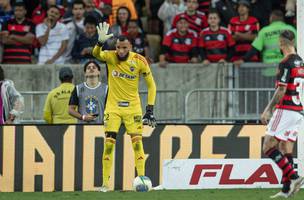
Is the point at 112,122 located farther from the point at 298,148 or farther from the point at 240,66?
the point at 240,66

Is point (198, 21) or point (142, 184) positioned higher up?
point (198, 21)

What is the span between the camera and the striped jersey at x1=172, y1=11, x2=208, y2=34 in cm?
2148

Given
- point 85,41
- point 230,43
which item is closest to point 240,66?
point 230,43

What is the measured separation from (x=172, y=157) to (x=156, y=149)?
0.89 ft

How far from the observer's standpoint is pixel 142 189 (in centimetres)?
1528

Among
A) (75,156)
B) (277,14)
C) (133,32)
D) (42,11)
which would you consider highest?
(42,11)

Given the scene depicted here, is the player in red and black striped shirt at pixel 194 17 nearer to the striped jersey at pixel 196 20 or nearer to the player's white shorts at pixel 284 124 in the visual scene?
the striped jersey at pixel 196 20

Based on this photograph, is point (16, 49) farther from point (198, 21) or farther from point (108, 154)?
point (108, 154)

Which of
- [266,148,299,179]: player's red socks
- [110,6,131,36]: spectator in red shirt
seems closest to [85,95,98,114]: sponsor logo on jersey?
[266,148,299,179]: player's red socks

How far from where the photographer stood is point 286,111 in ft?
47.6

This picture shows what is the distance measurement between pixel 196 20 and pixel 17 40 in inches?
140

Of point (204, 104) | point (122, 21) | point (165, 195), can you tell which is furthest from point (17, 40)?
point (165, 195)

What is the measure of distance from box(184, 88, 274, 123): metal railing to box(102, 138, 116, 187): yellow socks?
3.65 metres

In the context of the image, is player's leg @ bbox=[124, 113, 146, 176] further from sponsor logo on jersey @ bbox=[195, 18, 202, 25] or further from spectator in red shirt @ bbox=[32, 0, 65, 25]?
spectator in red shirt @ bbox=[32, 0, 65, 25]
